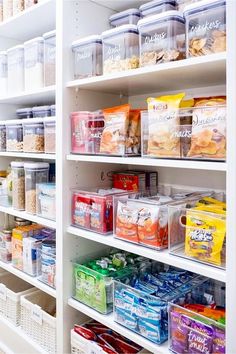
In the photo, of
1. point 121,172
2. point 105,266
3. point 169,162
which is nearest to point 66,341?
point 105,266

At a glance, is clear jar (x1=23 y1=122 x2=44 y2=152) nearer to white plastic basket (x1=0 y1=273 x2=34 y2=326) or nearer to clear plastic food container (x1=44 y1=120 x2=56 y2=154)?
clear plastic food container (x1=44 y1=120 x2=56 y2=154)

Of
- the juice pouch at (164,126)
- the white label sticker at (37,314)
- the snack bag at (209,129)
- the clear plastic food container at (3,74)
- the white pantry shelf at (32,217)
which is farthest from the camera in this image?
the clear plastic food container at (3,74)

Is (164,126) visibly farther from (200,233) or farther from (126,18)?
(126,18)

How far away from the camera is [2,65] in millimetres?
2012

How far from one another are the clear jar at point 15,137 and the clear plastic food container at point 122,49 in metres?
0.80

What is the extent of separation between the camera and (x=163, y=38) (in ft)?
3.85

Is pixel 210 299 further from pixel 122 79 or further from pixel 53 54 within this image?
pixel 53 54

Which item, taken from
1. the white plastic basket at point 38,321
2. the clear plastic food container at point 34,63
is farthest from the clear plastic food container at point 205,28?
the white plastic basket at point 38,321

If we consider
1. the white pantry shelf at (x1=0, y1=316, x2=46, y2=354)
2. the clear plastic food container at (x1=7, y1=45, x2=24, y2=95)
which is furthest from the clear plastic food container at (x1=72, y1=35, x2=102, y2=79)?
the white pantry shelf at (x1=0, y1=316, x2=46, y2=354)

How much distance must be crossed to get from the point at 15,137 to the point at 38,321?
3.40 ft

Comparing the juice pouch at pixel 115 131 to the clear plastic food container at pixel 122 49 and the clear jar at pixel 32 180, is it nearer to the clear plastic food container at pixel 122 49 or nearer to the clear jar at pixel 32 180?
the clear plastic food container at pixel 122 49

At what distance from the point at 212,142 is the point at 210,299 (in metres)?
0.65

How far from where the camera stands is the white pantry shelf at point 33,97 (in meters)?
1.71

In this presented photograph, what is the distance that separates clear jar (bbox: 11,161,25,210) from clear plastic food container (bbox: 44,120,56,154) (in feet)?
0.87
